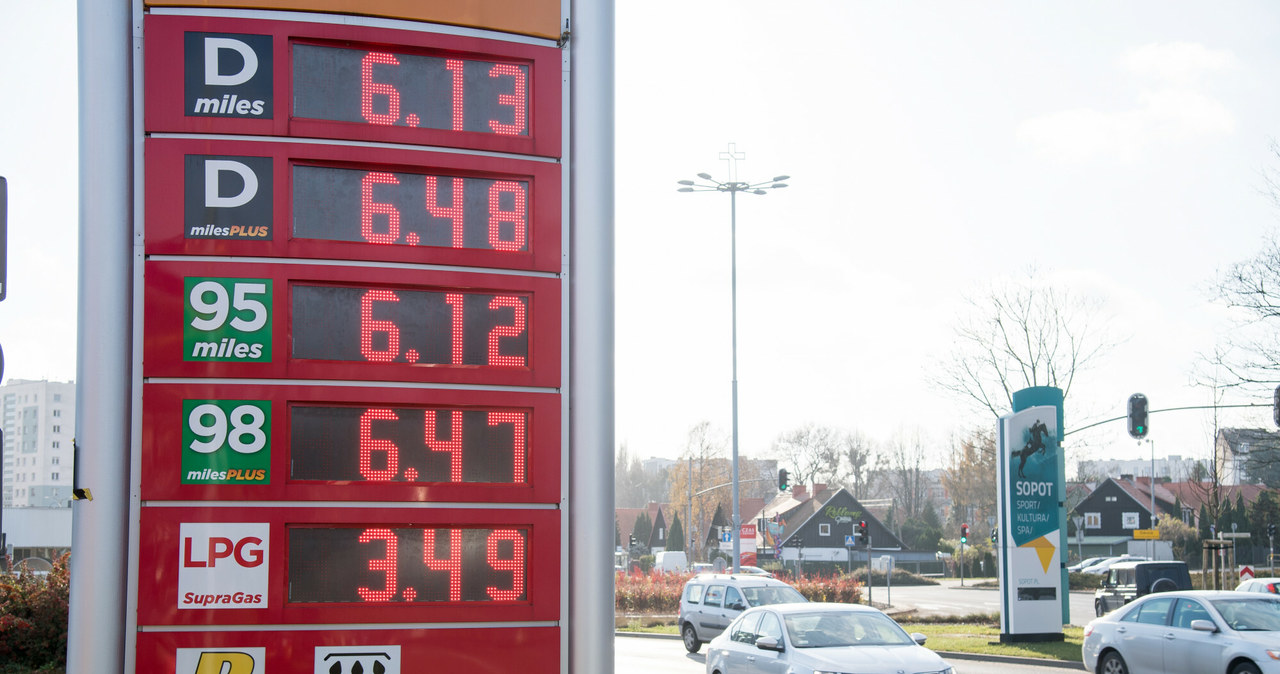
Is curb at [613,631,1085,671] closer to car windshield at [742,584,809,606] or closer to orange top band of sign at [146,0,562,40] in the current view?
car windshield at [742,584,809,606]

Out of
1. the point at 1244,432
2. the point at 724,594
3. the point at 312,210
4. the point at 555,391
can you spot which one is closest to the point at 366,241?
the point at 312,210

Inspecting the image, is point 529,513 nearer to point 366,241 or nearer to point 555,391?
point 555,391

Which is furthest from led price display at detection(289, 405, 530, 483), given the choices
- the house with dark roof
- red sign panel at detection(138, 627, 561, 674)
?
the house with dark roof

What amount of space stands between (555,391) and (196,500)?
1428 mm

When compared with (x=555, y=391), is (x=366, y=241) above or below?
above

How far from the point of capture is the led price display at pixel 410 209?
4.63 m

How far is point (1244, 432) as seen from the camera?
120ft

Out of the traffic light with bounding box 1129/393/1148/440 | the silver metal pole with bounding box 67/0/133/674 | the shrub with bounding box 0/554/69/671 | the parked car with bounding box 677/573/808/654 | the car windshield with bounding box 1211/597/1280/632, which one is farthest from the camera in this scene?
the traffic light with bounding box 1129/393/1148/440

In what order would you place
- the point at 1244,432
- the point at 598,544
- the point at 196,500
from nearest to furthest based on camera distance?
the point at 196,500
the point at 598,544
the point at 1244,432

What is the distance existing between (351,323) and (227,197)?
0.70 meters

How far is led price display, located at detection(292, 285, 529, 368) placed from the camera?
4535 millimetres

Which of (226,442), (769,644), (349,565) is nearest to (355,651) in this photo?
(349,565)

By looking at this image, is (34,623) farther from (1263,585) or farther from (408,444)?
(1263,585)

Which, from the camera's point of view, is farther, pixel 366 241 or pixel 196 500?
pixel 366 241
